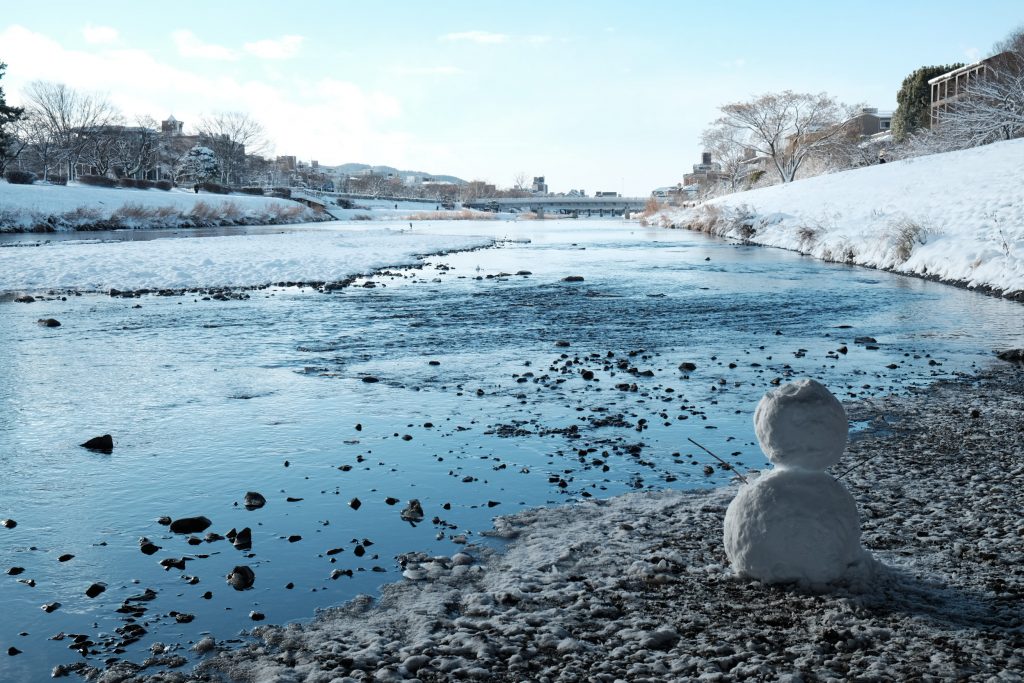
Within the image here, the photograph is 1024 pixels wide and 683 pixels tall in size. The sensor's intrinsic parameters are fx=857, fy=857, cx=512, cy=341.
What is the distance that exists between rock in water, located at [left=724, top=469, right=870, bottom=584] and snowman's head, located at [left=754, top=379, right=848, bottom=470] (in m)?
0.11

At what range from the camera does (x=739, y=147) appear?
97312mm

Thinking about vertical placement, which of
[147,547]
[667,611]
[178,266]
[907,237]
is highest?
[907,237]

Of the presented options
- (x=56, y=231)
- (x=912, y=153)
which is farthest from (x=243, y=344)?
(x=912, y=153)

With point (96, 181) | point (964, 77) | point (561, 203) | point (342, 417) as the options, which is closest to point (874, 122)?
point (964, 77)

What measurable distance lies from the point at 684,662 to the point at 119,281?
21.1 metres

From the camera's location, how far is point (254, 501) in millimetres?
6332

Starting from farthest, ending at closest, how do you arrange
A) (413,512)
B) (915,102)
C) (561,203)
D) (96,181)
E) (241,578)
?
(561,203)
(915,102)
(96,181)
(413,512)
(241,578)

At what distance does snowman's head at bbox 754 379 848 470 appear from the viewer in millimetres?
4516

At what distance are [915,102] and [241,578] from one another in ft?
286

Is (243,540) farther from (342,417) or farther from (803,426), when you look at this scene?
(803,426)

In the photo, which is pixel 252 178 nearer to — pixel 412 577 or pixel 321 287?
pixel 321 287

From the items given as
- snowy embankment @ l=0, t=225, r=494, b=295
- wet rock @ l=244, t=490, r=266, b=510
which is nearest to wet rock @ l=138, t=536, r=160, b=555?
wet rock @ l=244, t=490, r=266, b=510

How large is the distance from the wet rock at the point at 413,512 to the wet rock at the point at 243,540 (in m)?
1.05

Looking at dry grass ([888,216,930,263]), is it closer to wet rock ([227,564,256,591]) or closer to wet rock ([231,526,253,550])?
wet rock ([231,526,253,550])
